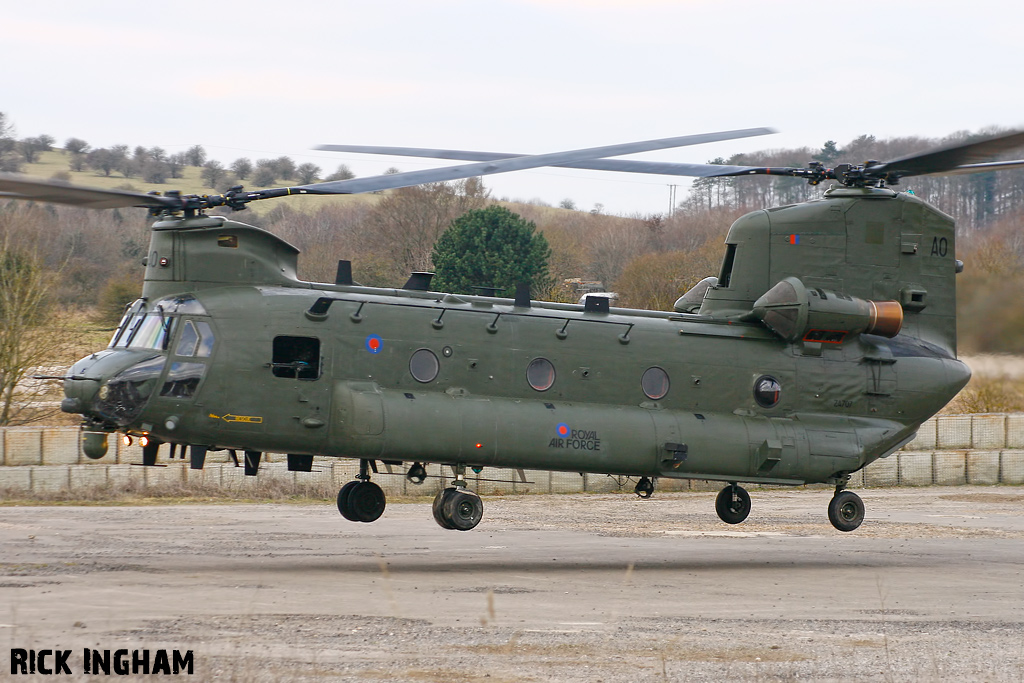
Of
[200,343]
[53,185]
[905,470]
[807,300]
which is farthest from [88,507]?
[905,470]

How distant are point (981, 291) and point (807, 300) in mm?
4303

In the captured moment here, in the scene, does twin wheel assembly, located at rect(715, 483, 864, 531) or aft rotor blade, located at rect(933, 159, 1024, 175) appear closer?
aft rotor blade, located at rect(933, 159, 1024, 175)

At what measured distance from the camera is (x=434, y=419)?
13891 mm

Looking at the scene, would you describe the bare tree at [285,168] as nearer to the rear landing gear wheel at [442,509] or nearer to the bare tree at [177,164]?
the bare tree at [177,164]

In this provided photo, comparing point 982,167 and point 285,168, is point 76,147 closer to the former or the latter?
point 285,168

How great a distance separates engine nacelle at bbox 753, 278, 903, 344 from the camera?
1556cm

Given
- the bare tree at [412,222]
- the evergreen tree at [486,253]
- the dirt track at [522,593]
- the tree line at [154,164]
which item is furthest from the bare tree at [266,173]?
the dirt track at [522,593]

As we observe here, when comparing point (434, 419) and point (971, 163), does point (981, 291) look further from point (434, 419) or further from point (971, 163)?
point (434, 419)

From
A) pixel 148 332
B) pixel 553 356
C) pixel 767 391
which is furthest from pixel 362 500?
pixel 767 391

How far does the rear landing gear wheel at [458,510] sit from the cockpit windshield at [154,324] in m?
4.00

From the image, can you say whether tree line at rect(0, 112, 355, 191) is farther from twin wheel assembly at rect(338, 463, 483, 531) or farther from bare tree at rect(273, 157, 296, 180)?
twin wheel assembly at rect(338, 463, 483, 531)

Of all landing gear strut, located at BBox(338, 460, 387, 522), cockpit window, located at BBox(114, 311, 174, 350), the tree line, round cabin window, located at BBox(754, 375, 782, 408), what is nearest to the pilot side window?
cockpit window, located at BBox(114, 311, 174, 350)

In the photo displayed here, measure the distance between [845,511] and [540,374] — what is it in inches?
204

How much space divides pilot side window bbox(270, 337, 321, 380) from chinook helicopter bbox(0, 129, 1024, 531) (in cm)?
3
